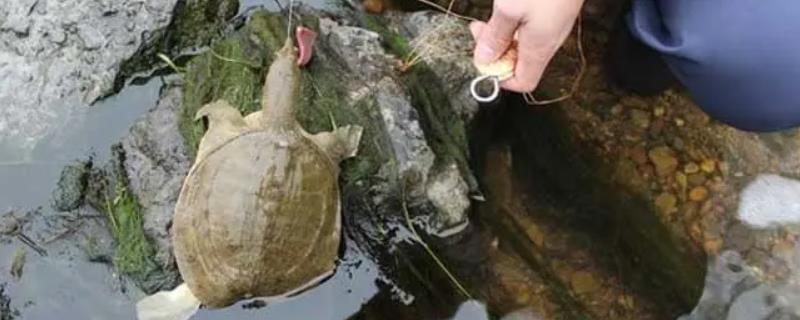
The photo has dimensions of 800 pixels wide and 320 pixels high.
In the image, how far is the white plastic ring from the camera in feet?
7.16

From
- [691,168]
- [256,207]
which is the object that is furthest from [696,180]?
[256,207]

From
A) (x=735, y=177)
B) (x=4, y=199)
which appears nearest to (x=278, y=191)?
(x=4, y=199)

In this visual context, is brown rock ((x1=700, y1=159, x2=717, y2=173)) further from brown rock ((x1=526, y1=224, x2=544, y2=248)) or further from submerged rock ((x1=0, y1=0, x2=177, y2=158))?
submerged rock ((x1=0, y1=0, x2=177, y2=158))

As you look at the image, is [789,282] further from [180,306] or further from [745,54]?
[180,306]

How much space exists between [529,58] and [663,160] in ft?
3.23

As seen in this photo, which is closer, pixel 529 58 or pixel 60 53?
pixel 529 58

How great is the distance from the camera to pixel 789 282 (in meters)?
2.67

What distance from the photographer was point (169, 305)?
91.5 inches

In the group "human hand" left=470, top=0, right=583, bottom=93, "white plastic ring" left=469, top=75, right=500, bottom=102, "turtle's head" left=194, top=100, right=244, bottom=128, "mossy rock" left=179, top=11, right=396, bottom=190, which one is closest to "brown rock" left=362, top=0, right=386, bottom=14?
"mossy rock" left=179, top=11, right=396, bottom=190

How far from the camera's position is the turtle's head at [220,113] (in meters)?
2.34

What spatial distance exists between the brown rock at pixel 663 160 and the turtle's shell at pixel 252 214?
939 millimetres

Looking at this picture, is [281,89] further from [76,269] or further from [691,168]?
[691,168]

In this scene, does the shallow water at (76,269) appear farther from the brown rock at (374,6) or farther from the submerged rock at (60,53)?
the brown rock at (374,6)

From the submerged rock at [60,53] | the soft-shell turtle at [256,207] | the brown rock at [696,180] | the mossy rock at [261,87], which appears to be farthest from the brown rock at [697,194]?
the submerged rock at [60,53]
